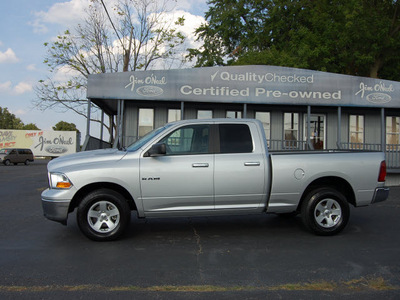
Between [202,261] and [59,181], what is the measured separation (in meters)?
2.45

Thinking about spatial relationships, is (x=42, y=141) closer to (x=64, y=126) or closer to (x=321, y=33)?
(x=321, y=33)

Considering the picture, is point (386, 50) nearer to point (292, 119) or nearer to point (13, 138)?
point (292, 119)

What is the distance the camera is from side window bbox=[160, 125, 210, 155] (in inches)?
218

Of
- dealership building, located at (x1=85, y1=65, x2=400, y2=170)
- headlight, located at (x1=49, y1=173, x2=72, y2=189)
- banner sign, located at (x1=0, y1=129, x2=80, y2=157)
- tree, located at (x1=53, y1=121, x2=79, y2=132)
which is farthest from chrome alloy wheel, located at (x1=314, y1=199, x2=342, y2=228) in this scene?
tree, located at (x1=53, y1=121, x2=79, y2=132)

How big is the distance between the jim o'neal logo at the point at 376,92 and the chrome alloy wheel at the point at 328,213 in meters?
9.02

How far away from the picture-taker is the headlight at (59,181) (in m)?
5.13

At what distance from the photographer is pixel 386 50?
22031 millimetres

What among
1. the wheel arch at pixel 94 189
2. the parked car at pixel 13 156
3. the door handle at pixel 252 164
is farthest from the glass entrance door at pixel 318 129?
the parked car at pixel 13 156

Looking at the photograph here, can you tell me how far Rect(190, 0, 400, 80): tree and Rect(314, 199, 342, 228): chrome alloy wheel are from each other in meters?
15.0

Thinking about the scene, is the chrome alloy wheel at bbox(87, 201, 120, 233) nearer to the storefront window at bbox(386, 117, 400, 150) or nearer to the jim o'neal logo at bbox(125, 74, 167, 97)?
the jim o'neal logo at bbox(125, 74, 167, 97)

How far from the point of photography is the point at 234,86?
1294cm

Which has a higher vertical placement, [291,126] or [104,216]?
[291,126]

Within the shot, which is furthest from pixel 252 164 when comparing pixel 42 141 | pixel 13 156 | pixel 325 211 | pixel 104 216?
pixel 42 141

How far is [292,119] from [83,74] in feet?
63.4
